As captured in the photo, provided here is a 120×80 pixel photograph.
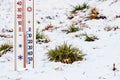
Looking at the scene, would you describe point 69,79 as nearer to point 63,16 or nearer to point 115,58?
point 115,58

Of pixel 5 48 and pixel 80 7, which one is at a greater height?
pixel 80 7

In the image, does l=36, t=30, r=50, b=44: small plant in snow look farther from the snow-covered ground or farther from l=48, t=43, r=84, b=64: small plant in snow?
l=48, t=43, r=84, b=64: small plant in snow

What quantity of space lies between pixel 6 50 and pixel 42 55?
2.81 feet

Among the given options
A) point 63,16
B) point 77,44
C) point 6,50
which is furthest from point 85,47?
point 63,16

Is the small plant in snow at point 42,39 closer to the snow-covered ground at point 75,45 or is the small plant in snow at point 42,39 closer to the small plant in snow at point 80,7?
the snow-covered ground at point 75,45

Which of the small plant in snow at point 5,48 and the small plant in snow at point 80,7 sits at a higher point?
the small plant in snow at point 80,7

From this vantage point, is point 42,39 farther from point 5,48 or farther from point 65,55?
point 65,55

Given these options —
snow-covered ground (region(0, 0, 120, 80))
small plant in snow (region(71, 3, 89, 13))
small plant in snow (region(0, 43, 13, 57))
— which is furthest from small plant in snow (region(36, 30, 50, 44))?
small plant in snow (region(71, 3, 89, 13))

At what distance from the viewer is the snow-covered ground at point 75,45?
5832 millimetres

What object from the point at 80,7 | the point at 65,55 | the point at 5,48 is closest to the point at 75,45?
the point at 65,55

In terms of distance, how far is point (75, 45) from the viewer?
753 cm

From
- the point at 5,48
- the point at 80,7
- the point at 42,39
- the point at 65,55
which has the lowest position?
the point at 65,55

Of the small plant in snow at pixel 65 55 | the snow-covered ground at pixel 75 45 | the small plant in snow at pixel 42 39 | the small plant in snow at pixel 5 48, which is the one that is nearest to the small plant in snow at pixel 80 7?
the snow-covered ground at pixel 75 45

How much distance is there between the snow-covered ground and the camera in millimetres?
5832
